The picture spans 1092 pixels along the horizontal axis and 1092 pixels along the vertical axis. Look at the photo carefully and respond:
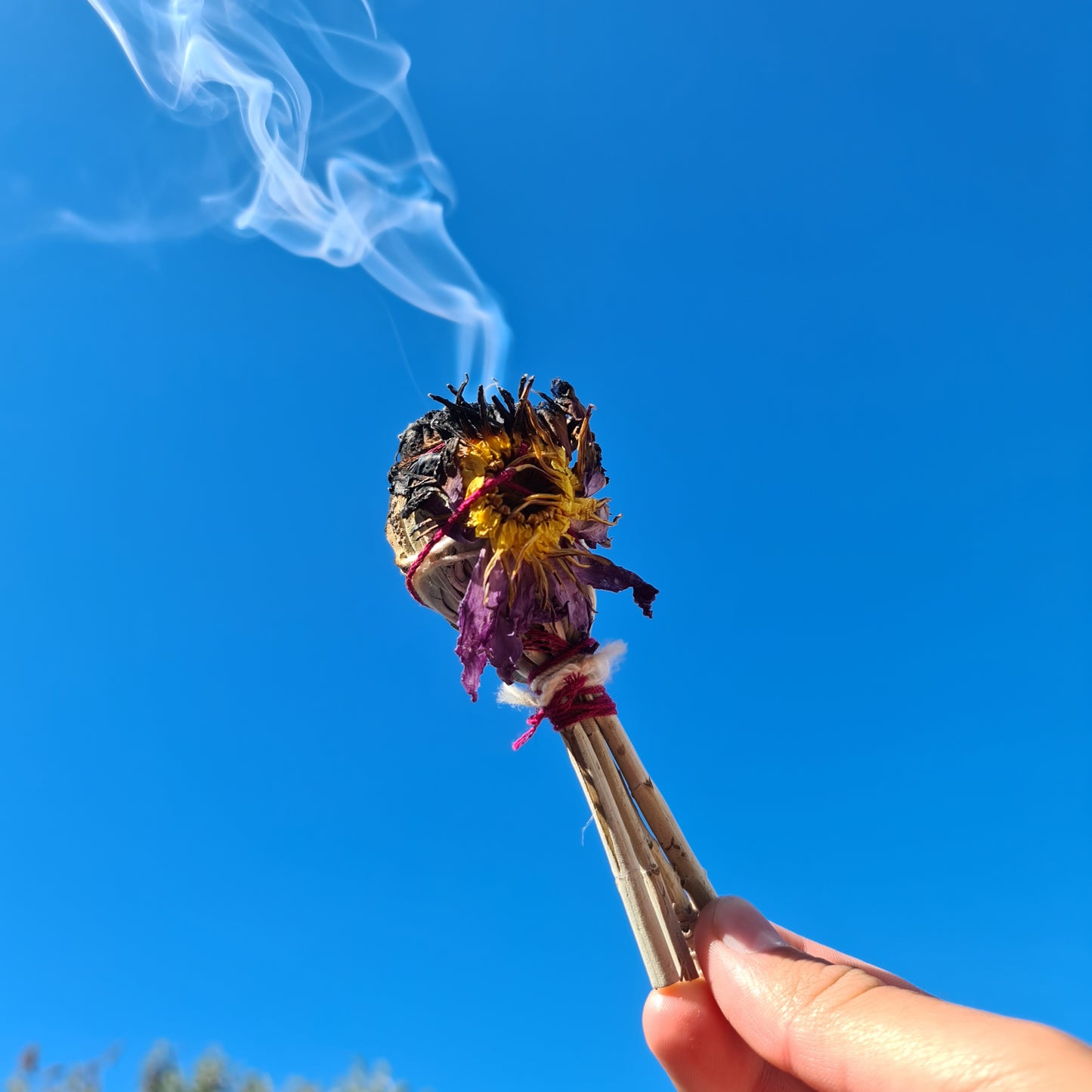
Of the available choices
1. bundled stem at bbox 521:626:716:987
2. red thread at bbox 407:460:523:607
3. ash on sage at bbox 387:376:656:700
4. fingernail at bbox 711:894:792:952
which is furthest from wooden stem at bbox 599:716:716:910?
red thread at bbox 407:460:523:607

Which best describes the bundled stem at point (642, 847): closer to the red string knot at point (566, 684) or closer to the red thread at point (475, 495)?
the red string knot at point (566, 684)

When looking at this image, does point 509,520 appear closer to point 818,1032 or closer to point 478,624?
point 478,624

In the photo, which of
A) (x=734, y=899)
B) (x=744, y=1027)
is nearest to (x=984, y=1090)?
(x=744, y=1027)

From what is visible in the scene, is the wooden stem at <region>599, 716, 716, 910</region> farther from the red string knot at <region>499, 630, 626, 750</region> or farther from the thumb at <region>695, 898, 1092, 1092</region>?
the thumb at <region>695, 898, 1092, 1092</region>

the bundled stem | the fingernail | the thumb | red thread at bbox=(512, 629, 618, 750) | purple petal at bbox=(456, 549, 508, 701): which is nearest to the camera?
the thumb

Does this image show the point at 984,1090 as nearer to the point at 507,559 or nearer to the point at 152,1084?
the point at 507,559

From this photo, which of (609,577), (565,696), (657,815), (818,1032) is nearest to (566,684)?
(565,696)
